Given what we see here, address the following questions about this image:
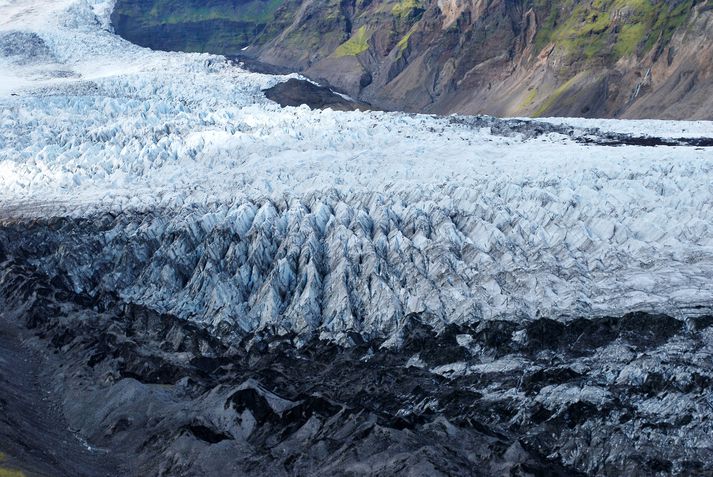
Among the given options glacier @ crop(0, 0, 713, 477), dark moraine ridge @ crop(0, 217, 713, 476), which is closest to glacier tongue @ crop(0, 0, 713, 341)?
glacier @ crop(0, 0, 713, 477)

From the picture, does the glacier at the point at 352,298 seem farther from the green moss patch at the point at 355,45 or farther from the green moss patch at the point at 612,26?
the green moss patch at the point at 355,45

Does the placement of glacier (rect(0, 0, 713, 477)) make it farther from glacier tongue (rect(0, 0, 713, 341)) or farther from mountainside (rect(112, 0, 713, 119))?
mountainside (rect(112, 0, 713, 119))

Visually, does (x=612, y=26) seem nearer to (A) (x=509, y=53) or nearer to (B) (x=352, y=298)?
(A) (x=509, y=53)

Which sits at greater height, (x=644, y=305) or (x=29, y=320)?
(x=644, y=305)

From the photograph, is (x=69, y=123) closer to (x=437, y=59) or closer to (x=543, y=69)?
(x=543, y=69)

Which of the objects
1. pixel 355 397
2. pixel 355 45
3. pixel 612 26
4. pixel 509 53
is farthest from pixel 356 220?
pixel 355 45

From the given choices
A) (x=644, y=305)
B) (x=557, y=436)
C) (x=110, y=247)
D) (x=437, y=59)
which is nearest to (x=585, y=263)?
(x=644, y=305)
